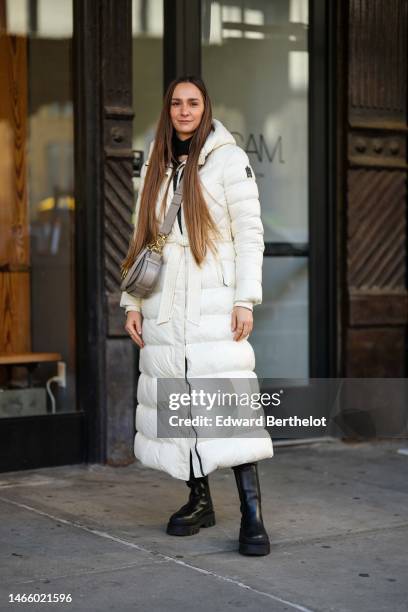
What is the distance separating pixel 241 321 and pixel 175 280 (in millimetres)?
355

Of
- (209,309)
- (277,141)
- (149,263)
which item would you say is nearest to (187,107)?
(149,263)

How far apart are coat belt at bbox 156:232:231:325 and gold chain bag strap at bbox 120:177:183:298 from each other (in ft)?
0.14

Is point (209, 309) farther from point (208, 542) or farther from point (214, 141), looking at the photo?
point (208, 542)

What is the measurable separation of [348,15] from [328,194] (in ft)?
3.91

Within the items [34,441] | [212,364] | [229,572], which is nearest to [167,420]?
[212,364]

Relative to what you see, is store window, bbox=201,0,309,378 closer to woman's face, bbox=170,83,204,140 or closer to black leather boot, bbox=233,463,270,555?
woman's face, bbox=170,83,204,140

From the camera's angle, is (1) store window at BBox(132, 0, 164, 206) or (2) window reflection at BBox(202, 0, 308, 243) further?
(2) window reflection at BBox(202, 0, 308, 243)

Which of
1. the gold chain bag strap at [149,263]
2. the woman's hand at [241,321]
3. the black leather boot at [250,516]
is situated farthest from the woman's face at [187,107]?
the black leather boot at [250,516]

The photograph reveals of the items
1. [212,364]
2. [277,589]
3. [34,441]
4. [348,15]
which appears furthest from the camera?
[348,15]

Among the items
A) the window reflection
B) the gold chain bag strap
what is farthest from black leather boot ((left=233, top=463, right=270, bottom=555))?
the window reflection

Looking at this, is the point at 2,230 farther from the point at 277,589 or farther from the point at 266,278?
the point at 277,589

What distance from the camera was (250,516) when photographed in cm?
499

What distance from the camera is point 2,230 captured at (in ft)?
23.3

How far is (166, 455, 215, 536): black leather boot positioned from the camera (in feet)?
17.2
